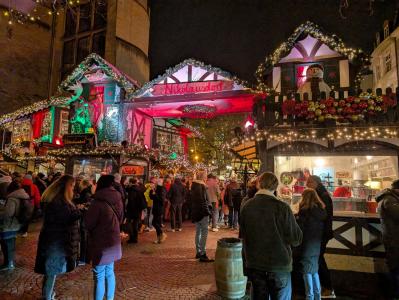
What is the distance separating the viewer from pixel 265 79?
13609 mm

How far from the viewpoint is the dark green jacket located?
3.18m

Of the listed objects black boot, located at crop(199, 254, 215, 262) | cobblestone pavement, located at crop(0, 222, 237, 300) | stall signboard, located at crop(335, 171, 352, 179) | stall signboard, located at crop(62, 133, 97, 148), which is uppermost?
stall signboard, located at crop(62, 133, 97, 148)

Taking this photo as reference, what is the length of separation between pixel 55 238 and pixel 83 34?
88.7 ft

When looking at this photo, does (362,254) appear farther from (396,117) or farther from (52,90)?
(52,90)

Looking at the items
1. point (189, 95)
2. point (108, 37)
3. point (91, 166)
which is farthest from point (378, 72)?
point (91, 166)

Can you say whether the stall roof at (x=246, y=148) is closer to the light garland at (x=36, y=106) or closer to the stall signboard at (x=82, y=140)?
the stall signboard at (x=82, y=140)

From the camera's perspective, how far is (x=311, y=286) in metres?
4.57

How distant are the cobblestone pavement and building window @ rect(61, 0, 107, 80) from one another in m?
22.1

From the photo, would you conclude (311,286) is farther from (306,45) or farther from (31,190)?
(306,45)

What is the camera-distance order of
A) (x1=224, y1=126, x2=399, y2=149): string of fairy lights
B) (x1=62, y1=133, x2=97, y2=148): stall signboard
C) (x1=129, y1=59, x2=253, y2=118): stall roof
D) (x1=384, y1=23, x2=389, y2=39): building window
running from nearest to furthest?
1. (x1=224, y1=126, x2=399, y2=149): string of fairy lights
2. (x1=129, y1=59, x2=253, y2=118): stall roof
3. (x1=62, y1=133, x2=97, y2=148): stall signboard
4. (x1=384, y1=23, x2=389, y2=39): building window

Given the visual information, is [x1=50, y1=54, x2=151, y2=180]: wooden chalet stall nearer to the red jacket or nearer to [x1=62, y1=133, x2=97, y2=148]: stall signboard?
[x1=62, y1=133, x2=97, y2=148]: stall signboard

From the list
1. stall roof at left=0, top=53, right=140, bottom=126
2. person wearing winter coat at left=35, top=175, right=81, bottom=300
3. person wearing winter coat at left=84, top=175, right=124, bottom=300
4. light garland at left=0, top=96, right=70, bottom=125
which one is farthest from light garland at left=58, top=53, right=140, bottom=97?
person wearing winter coat at left=84, top=175, right=124, bottom=300

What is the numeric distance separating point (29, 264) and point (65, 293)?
228 centimetres

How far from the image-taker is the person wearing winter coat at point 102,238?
4023 millimetres
